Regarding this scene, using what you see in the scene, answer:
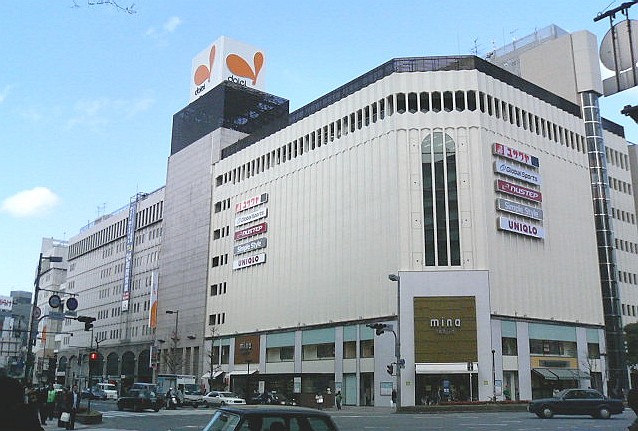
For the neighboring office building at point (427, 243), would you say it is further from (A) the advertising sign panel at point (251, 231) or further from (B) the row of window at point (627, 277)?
(B) the row of window at point (627, 277)

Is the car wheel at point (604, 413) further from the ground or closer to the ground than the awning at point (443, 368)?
closer to the ground

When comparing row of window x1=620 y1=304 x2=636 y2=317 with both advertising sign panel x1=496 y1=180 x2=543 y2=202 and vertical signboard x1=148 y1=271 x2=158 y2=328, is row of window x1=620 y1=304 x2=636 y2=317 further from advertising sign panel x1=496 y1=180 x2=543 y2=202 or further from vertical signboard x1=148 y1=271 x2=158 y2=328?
vertical signboard x1=148 y1=271 x2=158 y2=328

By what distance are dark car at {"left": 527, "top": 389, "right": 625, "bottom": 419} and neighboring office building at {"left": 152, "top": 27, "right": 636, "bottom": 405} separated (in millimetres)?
17532

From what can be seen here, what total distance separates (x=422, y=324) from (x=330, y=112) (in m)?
26.1

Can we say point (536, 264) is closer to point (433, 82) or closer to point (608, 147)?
point (433, 82)

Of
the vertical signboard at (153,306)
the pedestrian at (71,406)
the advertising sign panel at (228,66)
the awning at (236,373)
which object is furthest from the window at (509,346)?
the vertical signboard at (153,306)

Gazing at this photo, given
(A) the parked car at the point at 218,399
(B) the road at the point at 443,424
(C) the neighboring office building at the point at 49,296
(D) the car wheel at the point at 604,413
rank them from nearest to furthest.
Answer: (B) the road at the point at 443,424 → (D) the car wheel at the point at 604,413 → (A) the parked car at the point at 218,399 → (C) the neighboring office building at the point at 49,296

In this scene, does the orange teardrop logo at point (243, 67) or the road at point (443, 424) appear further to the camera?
the orange teardrop logo at point (243, 67)

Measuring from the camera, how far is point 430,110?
6038 centimetres

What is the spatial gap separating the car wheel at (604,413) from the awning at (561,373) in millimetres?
25968

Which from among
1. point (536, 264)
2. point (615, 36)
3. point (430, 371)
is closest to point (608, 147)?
point (536, 264)

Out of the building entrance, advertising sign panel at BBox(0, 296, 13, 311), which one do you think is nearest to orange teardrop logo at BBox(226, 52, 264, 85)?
the building entrance

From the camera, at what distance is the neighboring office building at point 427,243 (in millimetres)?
55656

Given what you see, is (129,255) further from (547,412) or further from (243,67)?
(547,412)
